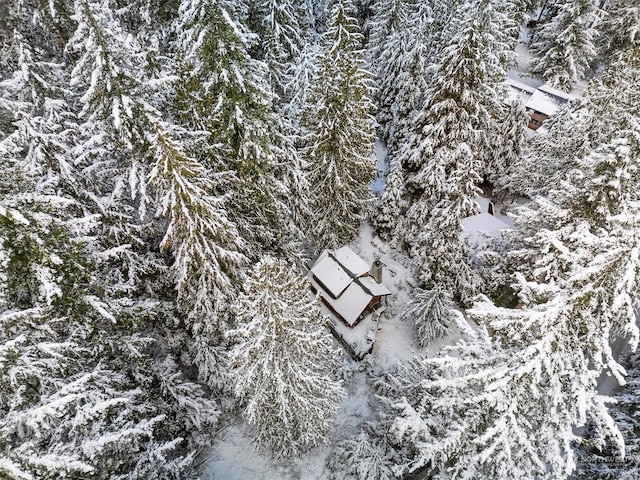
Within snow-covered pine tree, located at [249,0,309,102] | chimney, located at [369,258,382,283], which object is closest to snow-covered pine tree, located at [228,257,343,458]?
chimney, located at [369,258,382,283]

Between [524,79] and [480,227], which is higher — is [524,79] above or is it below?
above

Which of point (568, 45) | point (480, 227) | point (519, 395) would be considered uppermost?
point (568, 45)

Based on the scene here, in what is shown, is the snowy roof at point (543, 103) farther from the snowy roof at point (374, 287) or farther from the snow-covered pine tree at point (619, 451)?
the snow-covered pine tree at point (619, 451)

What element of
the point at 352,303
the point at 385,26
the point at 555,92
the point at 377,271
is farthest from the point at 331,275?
the point at 555,92

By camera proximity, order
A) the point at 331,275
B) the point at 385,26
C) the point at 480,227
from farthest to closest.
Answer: the point at 385,26, the point at 480,227, the point at 331,275

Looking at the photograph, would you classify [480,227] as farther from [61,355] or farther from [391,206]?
[61,355]

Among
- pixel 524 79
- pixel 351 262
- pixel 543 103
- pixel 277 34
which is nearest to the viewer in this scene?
pixel 351 262
